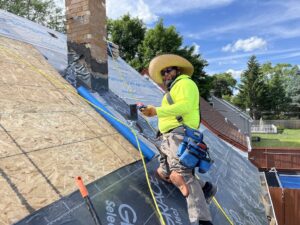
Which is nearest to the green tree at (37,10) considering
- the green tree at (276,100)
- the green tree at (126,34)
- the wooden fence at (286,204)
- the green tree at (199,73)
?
the green tree at (126,34)

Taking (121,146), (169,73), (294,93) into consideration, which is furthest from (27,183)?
(294,93)

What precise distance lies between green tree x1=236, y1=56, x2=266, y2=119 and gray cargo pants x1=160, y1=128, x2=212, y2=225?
4696 centimetres

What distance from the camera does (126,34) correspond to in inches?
1238

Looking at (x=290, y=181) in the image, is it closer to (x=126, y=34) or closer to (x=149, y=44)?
(x=149, y=44)

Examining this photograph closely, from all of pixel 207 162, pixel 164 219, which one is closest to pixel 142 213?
pixel 164 219

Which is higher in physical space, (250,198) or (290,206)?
(250,198)

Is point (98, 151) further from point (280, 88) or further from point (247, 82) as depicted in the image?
point (280, 88)

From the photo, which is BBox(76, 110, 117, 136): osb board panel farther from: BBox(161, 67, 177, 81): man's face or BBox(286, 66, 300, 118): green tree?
BBox(286, 66, 300, 118): green tree

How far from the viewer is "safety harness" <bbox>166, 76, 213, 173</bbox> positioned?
279cm

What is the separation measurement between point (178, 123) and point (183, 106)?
0.26 meters

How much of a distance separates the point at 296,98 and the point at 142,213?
55.6m

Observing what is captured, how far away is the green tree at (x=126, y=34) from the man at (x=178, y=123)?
2847 cm

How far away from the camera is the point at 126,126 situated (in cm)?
385

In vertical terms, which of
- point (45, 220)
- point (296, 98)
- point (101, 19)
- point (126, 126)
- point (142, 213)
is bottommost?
point (296, 98)
